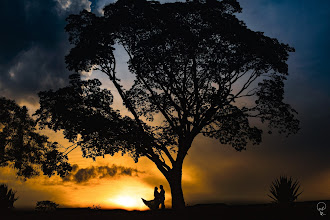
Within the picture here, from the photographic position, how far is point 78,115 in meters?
20.5

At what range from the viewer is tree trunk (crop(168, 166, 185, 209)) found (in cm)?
2101

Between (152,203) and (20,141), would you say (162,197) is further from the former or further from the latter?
(20,141)

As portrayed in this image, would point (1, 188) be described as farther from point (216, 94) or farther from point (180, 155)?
point (216, 94)

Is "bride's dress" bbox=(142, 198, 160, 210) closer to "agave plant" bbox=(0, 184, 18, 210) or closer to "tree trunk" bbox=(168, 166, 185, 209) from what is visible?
"tree trunk" bbox=(168, 166, 185, 209)

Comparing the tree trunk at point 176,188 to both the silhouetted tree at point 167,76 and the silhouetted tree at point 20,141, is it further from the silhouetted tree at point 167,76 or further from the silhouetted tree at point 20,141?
the silhouetted tree at point 20,141

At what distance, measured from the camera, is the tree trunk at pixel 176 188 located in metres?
21.0

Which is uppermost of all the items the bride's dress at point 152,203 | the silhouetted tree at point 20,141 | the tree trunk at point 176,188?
the silhouetted tree at point 20,141

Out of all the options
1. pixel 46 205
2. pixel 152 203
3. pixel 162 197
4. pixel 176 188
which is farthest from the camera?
pixel 176 188

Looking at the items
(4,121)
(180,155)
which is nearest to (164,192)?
(180,155)

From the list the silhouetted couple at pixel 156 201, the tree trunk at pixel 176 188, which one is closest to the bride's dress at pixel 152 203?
the silhouetted couple at pixel 156 201

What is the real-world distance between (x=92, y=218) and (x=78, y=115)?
8221 millimetres

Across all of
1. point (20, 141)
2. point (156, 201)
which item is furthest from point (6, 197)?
point (156, 201)

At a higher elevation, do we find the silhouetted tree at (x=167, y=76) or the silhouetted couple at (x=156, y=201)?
the silhouetted tree at (x=167, y=76)

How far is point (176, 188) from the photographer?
21.4 m
